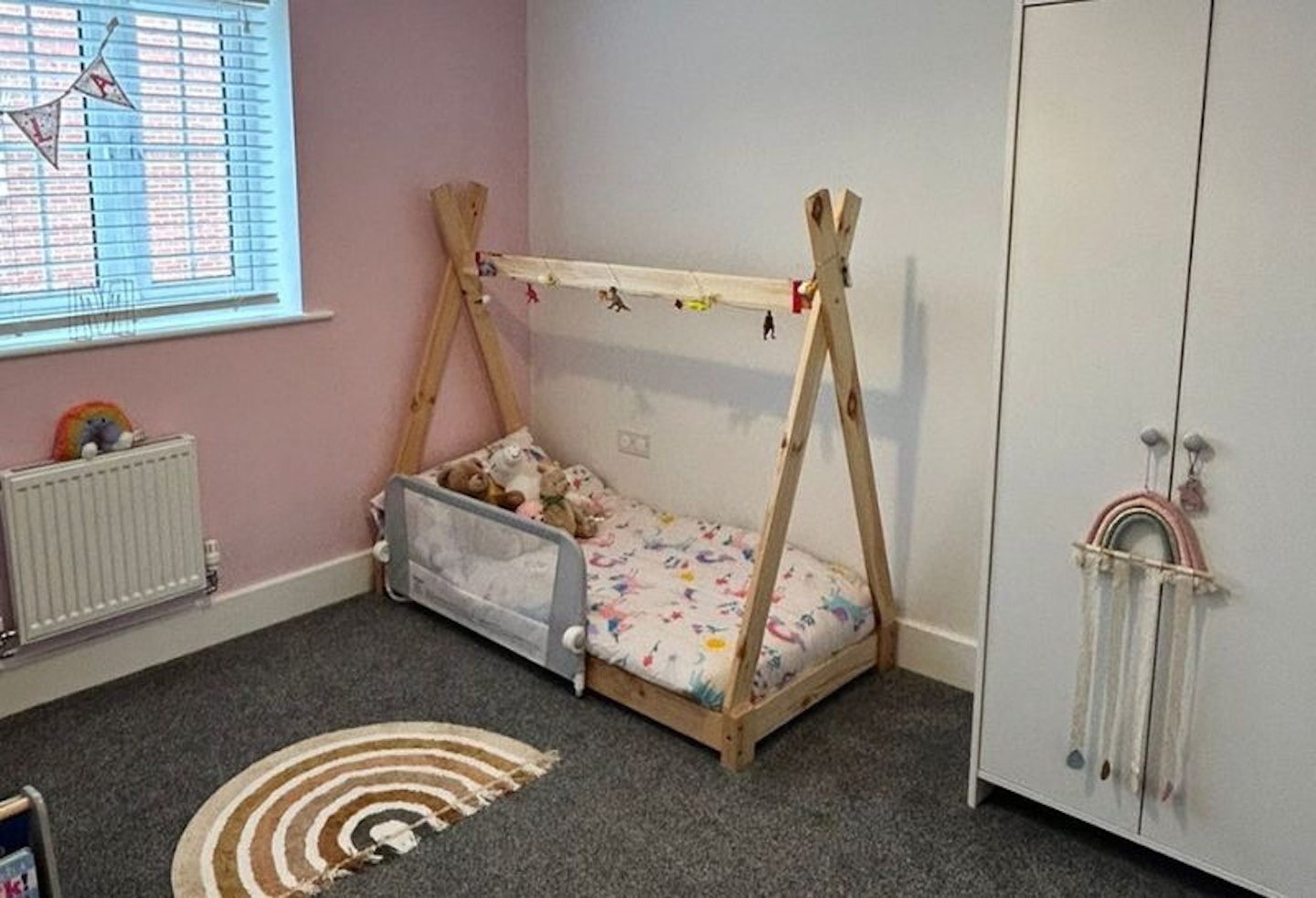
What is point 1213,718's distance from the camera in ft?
7.42

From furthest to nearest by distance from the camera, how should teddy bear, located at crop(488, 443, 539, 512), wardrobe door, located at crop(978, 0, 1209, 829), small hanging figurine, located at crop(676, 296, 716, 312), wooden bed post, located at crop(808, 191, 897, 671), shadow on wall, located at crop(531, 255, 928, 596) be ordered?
teddy bear, located at crop(488, 443, 539, 512)
shadow on wall, located at crop(531, 255, 928, 596)
small hanging figurine, located at crop(676, 296, 716, 312)
wooden bed post, located at crop(808, 191, 897, 671)
wardrobe door, located at crop(978, 0, 1209, 829)

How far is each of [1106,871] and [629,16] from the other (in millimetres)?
2689

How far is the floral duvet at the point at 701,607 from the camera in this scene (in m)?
2.92

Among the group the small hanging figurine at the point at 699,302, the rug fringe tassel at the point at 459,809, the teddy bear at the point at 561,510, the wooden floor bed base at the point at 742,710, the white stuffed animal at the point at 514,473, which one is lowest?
the rug fringe tassel at the point at 459,809

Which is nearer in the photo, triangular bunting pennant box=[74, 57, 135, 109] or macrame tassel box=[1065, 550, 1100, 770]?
macrame tassel box=[1065, 550, 1100, 770]

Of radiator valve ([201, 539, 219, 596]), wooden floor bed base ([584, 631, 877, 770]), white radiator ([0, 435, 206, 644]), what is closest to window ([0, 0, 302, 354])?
white radiator ([0, 435, 206, 644])

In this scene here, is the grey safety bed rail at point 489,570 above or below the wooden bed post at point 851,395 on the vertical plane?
below

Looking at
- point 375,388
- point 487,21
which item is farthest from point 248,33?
point 375,388

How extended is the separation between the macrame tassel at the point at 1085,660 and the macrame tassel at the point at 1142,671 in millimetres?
81

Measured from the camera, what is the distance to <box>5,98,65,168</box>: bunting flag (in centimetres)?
292

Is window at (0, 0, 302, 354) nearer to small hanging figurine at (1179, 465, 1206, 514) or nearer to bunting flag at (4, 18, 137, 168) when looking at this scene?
bunting flag at (4, 18, 137, 168)

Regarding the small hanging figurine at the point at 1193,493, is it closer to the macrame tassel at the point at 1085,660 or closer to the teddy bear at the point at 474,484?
the macrame tassel at the point at 1085,660

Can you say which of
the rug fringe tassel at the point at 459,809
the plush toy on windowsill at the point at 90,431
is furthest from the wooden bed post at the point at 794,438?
the plush toy on windowsill at the point at 90,431

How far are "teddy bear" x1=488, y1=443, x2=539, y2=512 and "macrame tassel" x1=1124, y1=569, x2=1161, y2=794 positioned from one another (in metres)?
1.93
